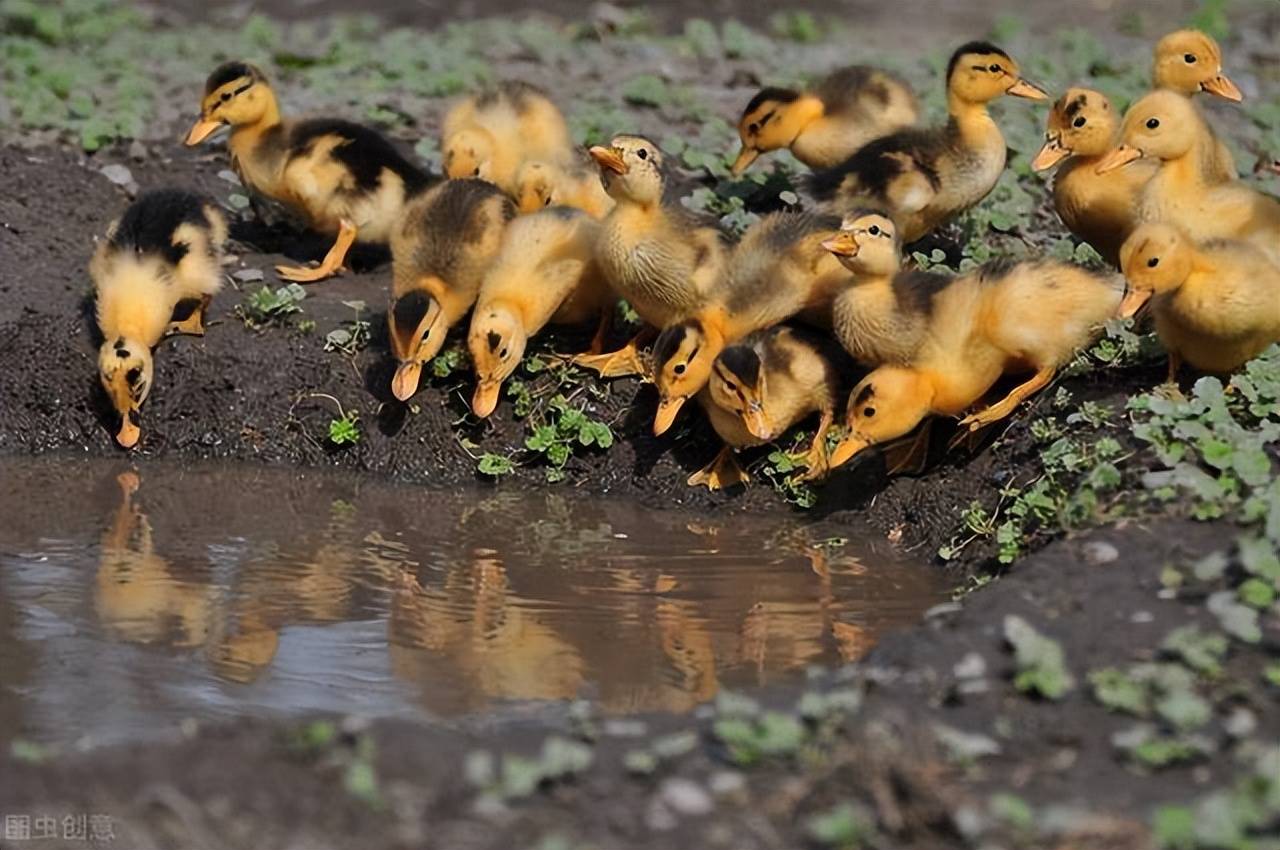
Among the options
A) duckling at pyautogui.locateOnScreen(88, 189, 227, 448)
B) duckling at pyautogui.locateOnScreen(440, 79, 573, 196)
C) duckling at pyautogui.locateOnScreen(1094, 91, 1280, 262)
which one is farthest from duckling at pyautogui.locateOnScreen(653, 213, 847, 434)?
duckling at pyautogui.locateOnScreen(88, 189, 227, 448)

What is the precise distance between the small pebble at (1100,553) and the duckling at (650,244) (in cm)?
245

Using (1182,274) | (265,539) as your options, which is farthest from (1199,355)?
(265,539)

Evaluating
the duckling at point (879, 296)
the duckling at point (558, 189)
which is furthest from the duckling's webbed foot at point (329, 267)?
the duckling at point (879, 296)

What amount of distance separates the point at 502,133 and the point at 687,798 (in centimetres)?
571

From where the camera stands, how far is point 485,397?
27.7ft

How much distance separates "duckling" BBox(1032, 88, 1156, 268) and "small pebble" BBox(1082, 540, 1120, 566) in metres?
2.50

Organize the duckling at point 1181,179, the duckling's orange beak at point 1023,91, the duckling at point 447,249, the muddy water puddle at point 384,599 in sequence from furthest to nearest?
1. the duckling's orange beak at point 1023,91
2. the duckling at point 447,249
3. the duckling at point 1181,179
4. the muddy water puddle at point 384,599

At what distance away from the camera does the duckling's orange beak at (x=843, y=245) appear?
7734mm

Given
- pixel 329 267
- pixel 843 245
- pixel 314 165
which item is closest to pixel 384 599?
pixel 843 245

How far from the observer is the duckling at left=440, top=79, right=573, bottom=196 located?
991 centimetres

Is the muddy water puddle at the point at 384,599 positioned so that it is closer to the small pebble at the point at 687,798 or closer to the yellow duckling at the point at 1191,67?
the small pebble at the point at 687,798

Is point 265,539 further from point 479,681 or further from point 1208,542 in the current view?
point 1208,542

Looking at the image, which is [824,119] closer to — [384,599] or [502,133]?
[502,133]

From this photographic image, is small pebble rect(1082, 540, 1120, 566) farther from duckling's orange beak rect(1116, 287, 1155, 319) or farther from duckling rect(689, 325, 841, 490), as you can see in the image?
duckling rect(689, 325, 841, 490)
